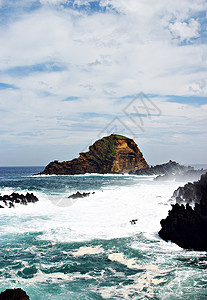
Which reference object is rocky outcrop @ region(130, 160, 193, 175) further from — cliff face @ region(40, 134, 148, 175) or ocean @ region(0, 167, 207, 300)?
ocean @ region(0, 167, 207, 300)

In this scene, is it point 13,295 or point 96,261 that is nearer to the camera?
point 13,295

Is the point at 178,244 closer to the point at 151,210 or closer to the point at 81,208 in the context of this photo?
the point at 151,210

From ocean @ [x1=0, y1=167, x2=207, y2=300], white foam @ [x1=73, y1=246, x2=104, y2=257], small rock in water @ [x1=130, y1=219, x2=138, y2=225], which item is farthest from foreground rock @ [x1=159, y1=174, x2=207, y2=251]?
white foam @ [x1=73, y1=246, x2=104, y2=257]

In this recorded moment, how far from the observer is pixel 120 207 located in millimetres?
23172

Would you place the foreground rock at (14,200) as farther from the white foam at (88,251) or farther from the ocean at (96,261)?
the white foam at (88,251)

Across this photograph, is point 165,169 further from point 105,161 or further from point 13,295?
point 13,295

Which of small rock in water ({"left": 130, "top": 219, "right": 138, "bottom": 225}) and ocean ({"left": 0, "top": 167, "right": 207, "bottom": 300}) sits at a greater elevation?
small rock in water ({"left": 130, "top": 219, "right": 138, "bottom": 225})

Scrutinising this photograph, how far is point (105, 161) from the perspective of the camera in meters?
99.0

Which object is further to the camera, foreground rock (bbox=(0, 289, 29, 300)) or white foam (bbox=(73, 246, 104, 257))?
white foam (bbox=(73, 246, 104, 257))

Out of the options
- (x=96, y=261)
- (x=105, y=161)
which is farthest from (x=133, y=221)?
(x=105, y=161)

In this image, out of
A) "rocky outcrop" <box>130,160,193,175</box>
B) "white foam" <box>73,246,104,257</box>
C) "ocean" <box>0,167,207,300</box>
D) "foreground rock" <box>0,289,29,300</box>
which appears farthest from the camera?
"rocky outcrop" <box>130,160,193,175</box>

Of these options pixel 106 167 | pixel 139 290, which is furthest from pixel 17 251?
pixel 106 167

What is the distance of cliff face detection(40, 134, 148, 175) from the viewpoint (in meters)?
95.8

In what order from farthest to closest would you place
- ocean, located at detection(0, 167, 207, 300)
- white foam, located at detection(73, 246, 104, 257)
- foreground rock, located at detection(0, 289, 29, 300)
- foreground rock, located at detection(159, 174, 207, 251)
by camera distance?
foreground rock, located at detection(159, 174, 207, 251) → white foam, located at detection(73, 246, 104, 257) → ocean, located at detection(0, 167, 207, 300) → foreground rock, located at detection(0, 289, 29, 300)
